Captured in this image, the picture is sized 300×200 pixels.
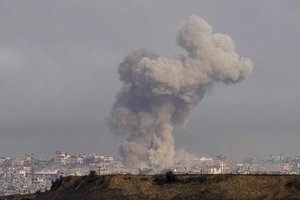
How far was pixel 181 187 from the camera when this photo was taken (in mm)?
77062

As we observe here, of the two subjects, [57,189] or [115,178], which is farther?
[57,189]

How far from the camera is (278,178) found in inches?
2869

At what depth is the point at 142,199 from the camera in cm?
7662

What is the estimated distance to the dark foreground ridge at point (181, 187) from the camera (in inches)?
2793

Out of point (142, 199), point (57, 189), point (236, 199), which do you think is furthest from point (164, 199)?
point (57, 189)

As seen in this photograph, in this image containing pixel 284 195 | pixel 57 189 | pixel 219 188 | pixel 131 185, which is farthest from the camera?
pixel 57 189

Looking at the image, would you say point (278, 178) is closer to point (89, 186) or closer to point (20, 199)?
point (89, 186)

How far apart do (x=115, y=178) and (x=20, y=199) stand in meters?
16.4

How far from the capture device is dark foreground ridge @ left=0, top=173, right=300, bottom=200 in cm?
7094

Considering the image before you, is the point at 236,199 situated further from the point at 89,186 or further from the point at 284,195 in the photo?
the point at 89,186

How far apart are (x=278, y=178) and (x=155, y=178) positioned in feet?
45.9

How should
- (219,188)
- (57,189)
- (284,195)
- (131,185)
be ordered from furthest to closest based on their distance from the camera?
(57,189) → (131,185) → (219,188) → (284,195)

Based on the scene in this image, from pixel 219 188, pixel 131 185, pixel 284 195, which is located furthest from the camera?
pixel 131 185

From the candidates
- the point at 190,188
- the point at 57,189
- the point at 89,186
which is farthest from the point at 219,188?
the point at 57,189
